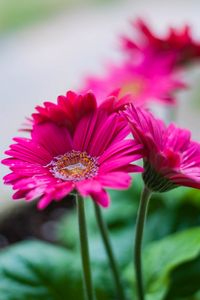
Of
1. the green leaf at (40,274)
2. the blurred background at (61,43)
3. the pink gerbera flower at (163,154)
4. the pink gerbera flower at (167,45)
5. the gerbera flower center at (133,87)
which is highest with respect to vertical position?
the blurred background at (61,43)

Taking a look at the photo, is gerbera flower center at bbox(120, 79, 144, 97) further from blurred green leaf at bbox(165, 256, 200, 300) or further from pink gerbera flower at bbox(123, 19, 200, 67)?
blurred green leaf at bbox(165, 256, 200, 300)

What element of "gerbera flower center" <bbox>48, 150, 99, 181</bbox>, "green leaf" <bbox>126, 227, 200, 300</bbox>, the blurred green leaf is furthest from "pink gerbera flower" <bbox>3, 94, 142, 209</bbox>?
the blurred green leaf

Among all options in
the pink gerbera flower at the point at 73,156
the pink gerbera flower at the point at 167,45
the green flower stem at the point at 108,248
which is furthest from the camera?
the pink gerbera flower at the point at 167,45

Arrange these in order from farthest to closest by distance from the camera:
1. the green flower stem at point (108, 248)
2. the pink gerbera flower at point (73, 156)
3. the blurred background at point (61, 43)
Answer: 1. the blurred background at point (61, 43)
2. the green flower stem at point (108, 248)
3. the pink gerbera flower at point (73, 156)

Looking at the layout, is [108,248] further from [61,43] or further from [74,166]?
[61,43]

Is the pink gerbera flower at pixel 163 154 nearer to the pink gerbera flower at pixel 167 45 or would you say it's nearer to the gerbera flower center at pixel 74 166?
the gerbera flower center at pixel 74 166

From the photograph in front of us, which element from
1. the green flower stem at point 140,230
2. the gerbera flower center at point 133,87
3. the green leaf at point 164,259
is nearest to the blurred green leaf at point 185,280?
the green leaf at point 164,259

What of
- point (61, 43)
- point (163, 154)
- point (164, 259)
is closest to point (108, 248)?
point (164, 259)
